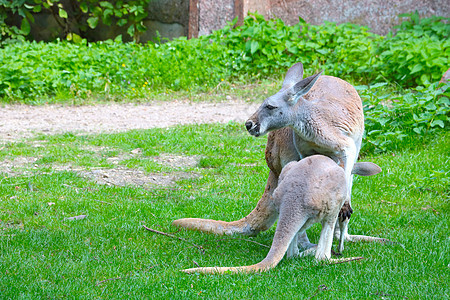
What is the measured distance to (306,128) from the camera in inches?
153

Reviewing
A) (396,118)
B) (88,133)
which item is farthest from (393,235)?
(88,133)

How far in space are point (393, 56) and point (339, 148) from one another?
6544mm

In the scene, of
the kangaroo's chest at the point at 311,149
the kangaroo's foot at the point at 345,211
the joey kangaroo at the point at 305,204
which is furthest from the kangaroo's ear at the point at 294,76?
the kangaroo's foot at the point at 345,211

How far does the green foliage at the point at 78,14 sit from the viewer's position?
12.8m

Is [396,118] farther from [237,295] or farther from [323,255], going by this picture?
[237,295]

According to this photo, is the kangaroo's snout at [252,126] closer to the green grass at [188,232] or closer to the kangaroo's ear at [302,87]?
the kangaroo's ear at [302,87]

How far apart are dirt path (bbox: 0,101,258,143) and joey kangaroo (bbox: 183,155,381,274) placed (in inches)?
204

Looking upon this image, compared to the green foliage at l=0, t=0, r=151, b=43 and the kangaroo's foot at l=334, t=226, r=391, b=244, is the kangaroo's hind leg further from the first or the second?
the green foliage at l=0, t=0, r=151, b=43

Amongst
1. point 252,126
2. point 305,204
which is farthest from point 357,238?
point 252,126

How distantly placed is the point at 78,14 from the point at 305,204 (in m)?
11.7

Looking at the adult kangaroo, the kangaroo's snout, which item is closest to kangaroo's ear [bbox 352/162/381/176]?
the adult kangaroo

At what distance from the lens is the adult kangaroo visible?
3900 mm

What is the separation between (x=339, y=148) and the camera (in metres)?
3.89

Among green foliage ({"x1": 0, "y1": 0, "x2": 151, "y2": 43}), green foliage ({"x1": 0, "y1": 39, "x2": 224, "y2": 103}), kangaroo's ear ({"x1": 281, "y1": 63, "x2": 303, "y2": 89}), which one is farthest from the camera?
green foliage ({"x1": 0, "y1": 0, "x2": 151, "y2": 43})
